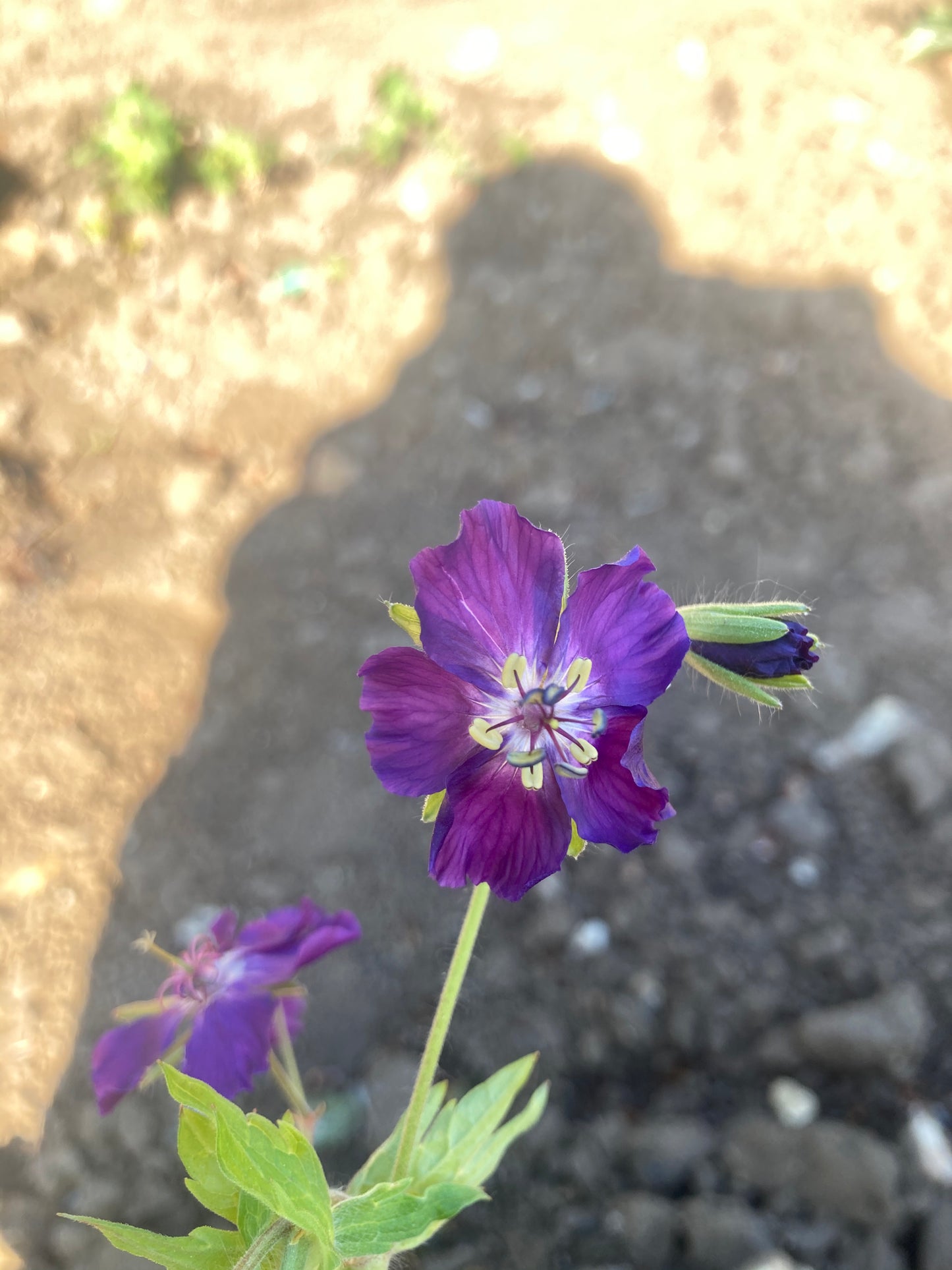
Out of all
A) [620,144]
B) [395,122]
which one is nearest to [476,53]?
[395,122]

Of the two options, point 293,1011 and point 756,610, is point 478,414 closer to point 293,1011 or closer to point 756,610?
point 293,1011

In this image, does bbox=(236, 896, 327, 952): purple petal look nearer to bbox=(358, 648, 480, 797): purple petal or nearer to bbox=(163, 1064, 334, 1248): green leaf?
bbox=(163, 1064, 334, 1248): green leaf

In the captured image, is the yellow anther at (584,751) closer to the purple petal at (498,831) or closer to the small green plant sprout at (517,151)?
the purple petal at (498,831)

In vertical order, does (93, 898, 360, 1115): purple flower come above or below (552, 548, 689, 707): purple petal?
below

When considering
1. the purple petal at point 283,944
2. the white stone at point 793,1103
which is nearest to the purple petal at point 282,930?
the purple petal at point 283,944

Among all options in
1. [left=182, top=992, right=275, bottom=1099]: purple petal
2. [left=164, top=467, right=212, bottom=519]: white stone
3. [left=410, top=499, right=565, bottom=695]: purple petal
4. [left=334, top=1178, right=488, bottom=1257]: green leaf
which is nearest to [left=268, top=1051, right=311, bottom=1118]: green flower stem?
[left=182, top=992, right=275, bottom=1099]: purple petal

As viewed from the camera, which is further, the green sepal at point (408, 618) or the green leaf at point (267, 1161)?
the green sepal at point (408, 618)

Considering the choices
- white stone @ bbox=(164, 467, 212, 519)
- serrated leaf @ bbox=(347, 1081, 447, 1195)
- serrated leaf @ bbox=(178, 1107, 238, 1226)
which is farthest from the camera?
white stone @ bbox=(164, 467, 212, 519)
